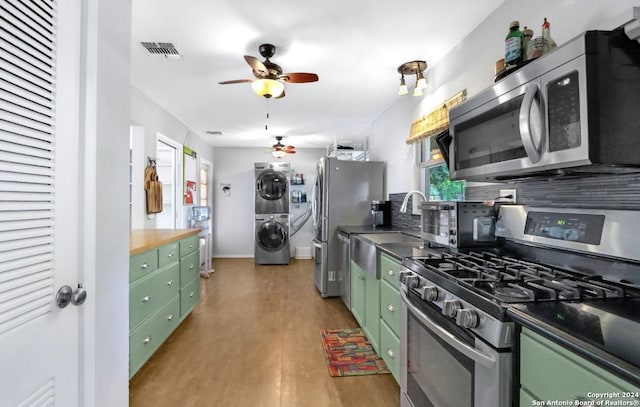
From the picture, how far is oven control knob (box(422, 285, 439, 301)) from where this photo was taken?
4.20ft

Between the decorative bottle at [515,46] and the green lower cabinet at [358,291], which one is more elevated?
the decorative bottle at [515,46]

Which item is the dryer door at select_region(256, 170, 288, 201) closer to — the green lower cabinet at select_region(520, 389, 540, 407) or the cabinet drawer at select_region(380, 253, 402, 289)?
the cabinet drawer at select_region(380, 253, 402, 289)

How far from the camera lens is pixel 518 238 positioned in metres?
1.56

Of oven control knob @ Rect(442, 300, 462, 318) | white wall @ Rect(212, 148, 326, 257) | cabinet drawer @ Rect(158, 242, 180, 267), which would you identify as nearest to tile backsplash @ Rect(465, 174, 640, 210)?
oven control knob @ Rect(442, 300, 462, 318)

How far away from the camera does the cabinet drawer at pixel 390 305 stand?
1.92 m

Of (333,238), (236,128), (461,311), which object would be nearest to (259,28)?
(461,311)

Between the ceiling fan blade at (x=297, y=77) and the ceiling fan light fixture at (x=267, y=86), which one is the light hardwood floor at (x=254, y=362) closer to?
the ceiling fan light fixture at (x=267, y=86)

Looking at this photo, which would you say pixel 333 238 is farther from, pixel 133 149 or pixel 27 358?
pixel 27 358

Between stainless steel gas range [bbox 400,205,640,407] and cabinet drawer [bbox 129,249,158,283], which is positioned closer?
stainless steel gas range [bbox 400,205,640,407]

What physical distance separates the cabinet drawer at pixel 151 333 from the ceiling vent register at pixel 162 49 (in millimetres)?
2082

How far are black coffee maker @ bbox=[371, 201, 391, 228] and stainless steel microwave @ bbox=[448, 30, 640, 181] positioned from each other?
2568 millimetres

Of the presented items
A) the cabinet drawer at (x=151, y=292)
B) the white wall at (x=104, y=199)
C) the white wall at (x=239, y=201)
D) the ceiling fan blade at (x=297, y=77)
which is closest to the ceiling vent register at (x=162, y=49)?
the ceiling fan blade at (x=297, y=77)

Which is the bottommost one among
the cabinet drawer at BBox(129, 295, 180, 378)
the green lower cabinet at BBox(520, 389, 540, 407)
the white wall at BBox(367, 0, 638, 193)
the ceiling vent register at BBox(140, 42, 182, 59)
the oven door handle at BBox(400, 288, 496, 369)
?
the cabinet drawer at BBox(129, 295, 180, 378)

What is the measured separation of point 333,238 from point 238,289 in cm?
158
